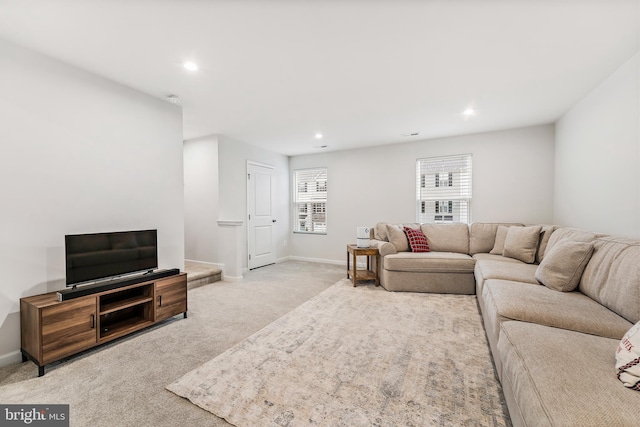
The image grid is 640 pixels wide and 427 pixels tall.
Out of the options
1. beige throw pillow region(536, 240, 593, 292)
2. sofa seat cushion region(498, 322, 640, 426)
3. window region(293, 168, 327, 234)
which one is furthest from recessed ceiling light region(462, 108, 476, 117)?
window region(293, 168, 327, 234)

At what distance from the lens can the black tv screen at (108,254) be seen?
2.25 m

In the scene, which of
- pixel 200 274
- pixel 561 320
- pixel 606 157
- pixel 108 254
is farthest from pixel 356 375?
pixel 606 157

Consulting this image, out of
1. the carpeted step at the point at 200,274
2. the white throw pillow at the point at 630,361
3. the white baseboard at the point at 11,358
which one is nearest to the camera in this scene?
the white throw pillow at the point at 630,361

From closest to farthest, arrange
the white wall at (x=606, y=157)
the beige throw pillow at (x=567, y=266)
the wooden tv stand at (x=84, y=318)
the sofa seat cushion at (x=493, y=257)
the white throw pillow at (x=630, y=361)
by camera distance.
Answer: the white throw pillow at (x=630, y=361), the wooden tv stand at (x=84, y=318), the beige throw pillow at (x=567, y=266), the white wall at (x=606, y=157), the sofa seat cushion at (x=493, y=257)

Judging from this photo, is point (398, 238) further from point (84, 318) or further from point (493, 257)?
point (84, 318)

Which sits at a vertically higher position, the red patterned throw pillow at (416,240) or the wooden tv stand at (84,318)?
the red patterned throw pillow at (416,240)

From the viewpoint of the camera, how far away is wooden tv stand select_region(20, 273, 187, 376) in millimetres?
1941

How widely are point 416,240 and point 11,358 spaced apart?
4565 millimetres

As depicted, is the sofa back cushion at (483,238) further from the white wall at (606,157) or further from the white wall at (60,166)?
the white wall at (60,166)

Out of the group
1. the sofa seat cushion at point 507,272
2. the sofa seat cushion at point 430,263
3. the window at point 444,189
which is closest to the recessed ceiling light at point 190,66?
the sofa seat cushion at point 430,263

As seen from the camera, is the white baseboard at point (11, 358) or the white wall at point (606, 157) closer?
the white baseboard at point (11, 358)

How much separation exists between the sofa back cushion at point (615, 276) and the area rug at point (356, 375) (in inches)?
35.0

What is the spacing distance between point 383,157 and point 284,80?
10.3 ft

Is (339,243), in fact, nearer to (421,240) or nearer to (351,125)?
(421,240)
